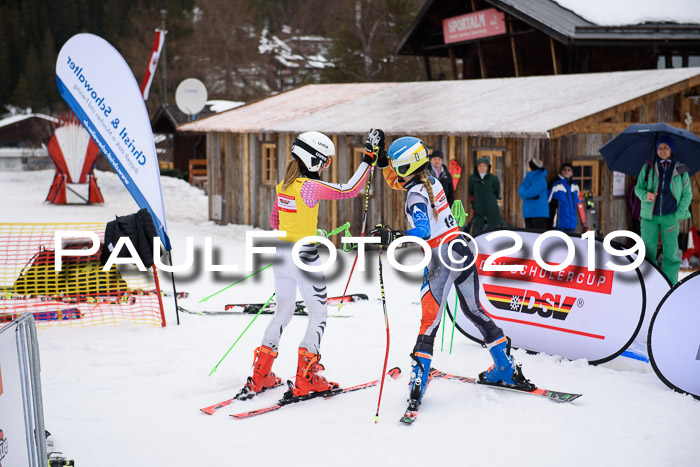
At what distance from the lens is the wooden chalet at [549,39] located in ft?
65.2

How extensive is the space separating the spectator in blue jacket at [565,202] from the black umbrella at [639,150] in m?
1.76

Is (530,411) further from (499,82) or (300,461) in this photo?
(499,82)

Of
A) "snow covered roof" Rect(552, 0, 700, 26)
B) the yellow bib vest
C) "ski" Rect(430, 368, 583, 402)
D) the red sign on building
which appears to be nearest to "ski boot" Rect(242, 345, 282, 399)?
the yellow bib vest

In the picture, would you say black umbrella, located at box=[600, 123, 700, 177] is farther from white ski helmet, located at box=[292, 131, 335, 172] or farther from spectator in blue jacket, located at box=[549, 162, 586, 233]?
white ski helmet, located at box=[292, 131, 335, 172]

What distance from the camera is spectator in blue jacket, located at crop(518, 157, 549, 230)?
1109cm

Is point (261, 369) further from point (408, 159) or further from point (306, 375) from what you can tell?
point (408, 159)

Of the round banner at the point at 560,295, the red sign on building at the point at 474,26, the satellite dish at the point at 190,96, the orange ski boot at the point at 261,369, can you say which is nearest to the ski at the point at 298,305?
the round banner at the point at 560,295

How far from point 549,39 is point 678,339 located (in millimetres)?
16443

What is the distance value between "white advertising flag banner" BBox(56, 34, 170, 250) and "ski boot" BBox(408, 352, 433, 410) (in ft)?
12.6

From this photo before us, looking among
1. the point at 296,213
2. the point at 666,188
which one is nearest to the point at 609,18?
the point at 666,188

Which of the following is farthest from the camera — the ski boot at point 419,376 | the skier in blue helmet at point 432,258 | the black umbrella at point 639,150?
the black umbrella at point 639,150

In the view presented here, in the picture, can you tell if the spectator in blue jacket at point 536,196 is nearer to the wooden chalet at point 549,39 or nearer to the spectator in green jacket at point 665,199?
the spectator in green jacket at point 665,199

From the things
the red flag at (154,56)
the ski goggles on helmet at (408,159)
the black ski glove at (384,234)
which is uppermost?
the red flag at (154,56)

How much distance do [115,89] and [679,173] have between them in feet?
20.1
